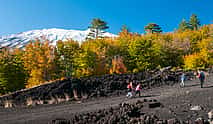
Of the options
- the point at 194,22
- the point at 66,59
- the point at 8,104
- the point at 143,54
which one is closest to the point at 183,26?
the point at 194,22

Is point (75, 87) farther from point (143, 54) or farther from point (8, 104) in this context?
point (143, 54)

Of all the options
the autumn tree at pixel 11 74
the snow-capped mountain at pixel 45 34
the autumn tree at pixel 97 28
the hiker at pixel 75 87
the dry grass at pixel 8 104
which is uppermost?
the snow-capped mountain at pixel 45 34

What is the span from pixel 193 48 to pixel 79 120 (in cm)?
5019

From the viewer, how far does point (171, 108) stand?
498 inches

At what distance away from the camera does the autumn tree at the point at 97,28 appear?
260 feet

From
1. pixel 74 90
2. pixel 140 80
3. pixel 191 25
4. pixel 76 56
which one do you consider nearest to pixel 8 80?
pixel 76 56

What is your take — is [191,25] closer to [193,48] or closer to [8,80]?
[193,48]

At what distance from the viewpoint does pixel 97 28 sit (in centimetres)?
8019

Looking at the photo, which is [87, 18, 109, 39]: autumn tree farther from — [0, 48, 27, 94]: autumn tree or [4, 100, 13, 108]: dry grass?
[4, 100, 13, 108]: dry grass

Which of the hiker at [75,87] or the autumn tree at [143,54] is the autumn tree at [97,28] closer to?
the autumn tree at [143,54]

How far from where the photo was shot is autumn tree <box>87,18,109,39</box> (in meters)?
79.1

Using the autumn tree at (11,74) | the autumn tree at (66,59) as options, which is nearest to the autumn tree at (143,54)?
the autumn tree at (66,59)

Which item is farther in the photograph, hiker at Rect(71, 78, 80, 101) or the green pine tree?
the green pine tree

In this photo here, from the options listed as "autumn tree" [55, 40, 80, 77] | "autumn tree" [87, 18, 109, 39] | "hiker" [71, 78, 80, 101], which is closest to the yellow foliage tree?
"autumn tree" [55, 40, 80, 77]
